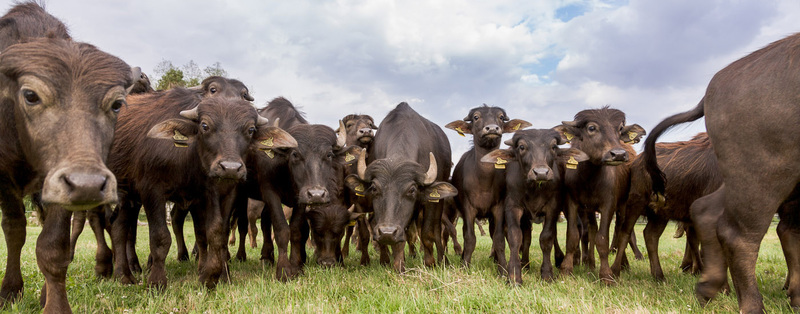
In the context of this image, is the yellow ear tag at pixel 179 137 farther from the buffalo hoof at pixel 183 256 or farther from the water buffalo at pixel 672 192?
the water buffalo at pixel 672 192

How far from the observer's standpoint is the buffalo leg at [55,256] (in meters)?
3.41

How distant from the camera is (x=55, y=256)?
3.44 meters

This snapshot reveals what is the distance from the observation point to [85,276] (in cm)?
582

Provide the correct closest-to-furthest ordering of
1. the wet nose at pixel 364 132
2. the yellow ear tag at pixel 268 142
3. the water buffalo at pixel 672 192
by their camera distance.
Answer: the yellow ear tag at pixel 268 142 < the water buffalo at pixel 672 192 < the wet nose at pixel 364 132

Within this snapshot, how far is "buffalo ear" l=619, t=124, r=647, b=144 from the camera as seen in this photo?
677 cm

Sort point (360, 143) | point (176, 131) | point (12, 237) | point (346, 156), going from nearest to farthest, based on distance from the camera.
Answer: point (12, 237), point (176, 131), point (346, 156), point (360, 143)

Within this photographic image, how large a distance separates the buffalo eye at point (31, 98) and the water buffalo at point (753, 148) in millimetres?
4937

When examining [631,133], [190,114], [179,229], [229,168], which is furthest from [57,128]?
[631,133]

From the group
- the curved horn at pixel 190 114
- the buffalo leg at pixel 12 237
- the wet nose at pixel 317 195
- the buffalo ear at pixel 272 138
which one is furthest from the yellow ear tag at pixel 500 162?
the buffalo leg at pixel 12 237

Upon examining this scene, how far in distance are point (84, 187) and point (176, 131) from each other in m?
2.29

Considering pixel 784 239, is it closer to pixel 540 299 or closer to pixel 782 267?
pixel 540 299

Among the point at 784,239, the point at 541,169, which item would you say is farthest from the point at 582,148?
the point at 784,239

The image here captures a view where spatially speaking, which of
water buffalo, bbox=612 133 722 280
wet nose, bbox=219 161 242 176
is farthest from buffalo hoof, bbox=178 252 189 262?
water buffalo, bbox=612 133 722 280

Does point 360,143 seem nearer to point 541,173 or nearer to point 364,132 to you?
point 364,132
